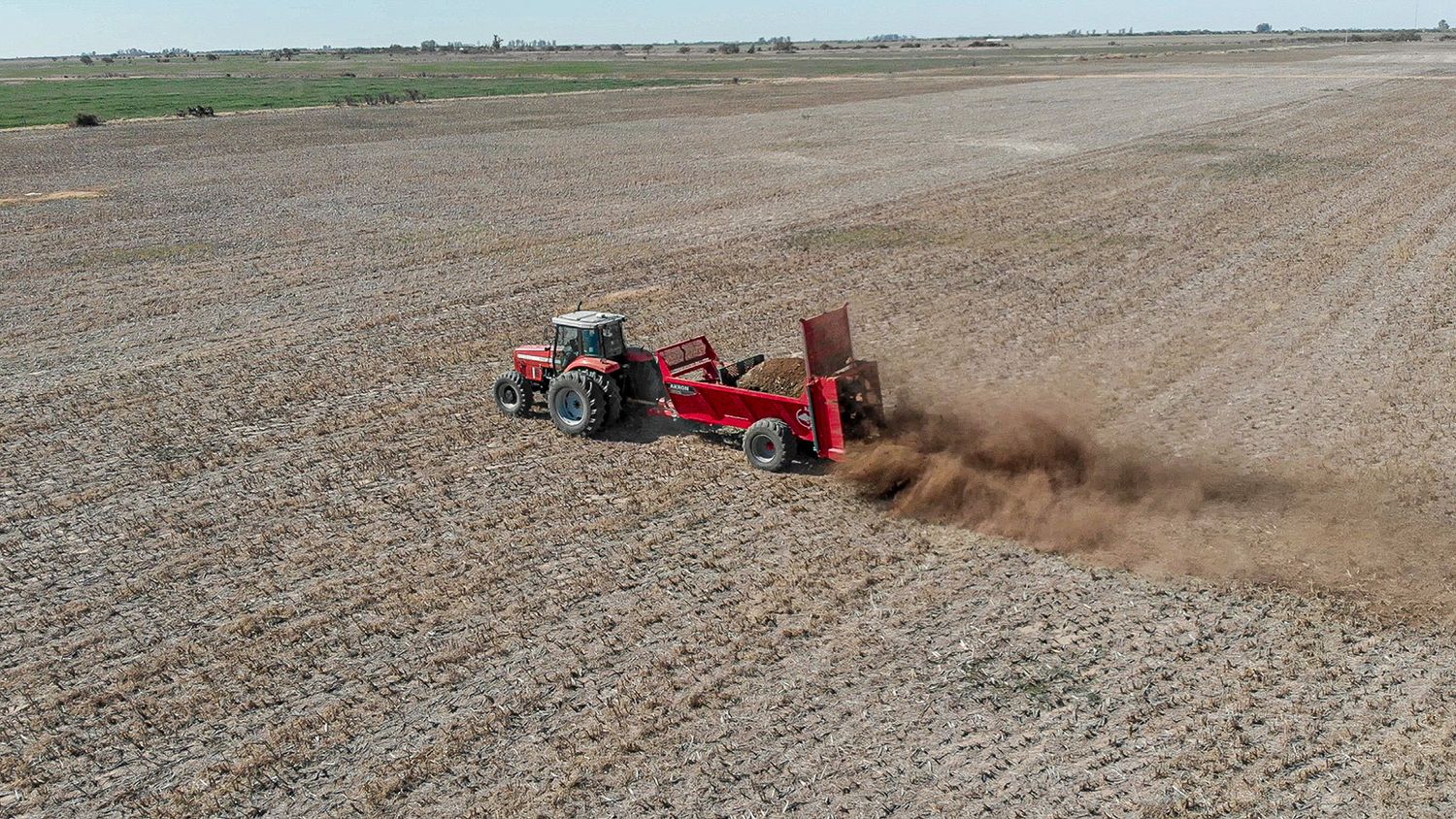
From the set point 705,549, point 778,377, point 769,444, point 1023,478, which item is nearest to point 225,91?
point 778,377

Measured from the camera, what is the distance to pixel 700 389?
11961mm

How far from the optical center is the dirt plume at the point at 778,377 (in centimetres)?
1225

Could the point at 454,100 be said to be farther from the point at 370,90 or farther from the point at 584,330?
the point at 584,330

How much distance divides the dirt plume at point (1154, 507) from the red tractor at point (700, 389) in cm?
53

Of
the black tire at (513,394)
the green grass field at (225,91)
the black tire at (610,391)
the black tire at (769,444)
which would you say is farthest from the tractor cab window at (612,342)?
the green grass field at (225,91)

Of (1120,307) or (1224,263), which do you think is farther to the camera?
(1224,263)

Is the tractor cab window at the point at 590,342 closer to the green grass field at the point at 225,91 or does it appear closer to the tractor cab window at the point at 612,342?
the tractor cab window at the point at 612,342

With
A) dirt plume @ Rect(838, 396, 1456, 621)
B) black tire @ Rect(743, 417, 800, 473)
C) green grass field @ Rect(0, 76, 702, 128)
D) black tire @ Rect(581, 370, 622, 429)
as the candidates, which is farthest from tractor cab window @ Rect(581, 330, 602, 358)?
green grass field @ Rect(0, 76, 702, 128)

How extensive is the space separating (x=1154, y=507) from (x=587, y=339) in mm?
6071

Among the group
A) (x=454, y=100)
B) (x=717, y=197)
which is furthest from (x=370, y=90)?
(x=717, y=197)

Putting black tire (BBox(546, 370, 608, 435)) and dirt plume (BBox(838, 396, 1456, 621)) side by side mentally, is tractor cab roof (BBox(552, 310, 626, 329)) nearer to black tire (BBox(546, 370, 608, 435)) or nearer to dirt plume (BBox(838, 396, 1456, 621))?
black tire (BBox(546, 370, 608, 435))

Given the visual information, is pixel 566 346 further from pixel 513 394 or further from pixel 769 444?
pixel 769 444

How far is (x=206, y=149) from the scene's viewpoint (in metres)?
44.6

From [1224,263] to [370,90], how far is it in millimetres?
76346
